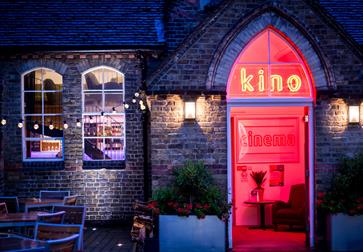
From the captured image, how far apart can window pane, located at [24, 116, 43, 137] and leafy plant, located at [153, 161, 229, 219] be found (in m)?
5.01

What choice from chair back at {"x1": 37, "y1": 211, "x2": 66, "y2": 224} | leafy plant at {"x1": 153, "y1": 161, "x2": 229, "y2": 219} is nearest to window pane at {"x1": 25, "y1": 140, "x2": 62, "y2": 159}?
leafy plant at {"x1": 153, "y1": 161, "x2": 229, "y2": 219}

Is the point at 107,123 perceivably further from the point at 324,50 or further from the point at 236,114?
the point at 324,50

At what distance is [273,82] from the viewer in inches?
467

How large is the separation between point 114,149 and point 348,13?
7.43 meters

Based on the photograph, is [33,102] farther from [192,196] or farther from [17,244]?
[17,244]

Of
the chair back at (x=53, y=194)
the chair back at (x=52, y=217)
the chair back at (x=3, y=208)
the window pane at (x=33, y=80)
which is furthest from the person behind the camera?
the window pane at (x=33, y=80)

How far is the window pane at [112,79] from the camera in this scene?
1465 cm

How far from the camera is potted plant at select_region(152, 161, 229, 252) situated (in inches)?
428

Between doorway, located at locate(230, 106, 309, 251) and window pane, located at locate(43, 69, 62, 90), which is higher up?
window pane, located at locate(43, 69, 62, 90)

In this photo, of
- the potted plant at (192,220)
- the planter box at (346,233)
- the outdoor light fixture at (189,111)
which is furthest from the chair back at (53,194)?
the planter box at (346,233)

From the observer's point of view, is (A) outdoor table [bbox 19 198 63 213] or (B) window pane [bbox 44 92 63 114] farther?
(B) window pane [bbox 44 92 63 114]

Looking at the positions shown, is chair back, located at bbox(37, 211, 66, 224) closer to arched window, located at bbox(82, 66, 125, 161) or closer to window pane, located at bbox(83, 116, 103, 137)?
arched window, located at bbox(82, 66, 125, 161)

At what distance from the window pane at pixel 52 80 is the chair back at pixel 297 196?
692 cm

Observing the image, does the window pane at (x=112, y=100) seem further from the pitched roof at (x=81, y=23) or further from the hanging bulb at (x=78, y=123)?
the pitched roof at (x=81, y=23)
